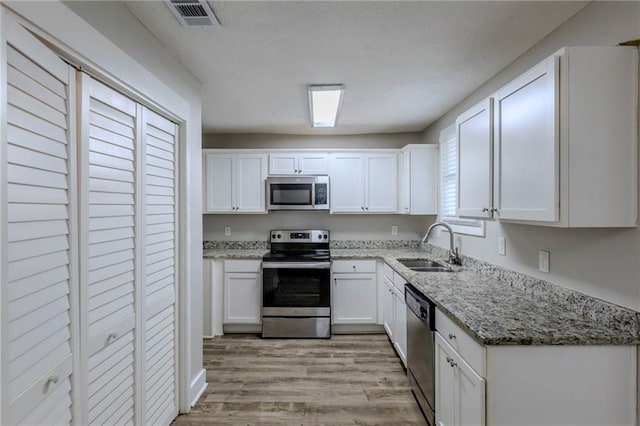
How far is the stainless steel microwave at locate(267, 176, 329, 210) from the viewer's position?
3.65 meters

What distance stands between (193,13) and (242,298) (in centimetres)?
273

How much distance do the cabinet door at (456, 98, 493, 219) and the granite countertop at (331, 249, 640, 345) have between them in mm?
489

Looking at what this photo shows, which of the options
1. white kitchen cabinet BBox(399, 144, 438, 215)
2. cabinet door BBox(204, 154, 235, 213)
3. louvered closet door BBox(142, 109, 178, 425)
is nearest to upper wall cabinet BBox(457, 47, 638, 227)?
louvered closet door BBox(142, 109, 178, 425)

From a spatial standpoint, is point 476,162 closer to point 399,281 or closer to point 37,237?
point 399,281

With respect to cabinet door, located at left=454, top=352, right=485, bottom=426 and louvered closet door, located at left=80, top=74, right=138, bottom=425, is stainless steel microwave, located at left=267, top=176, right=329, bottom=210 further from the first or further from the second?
cabinet door, located at left=454, top=352, right=485, bottom=426

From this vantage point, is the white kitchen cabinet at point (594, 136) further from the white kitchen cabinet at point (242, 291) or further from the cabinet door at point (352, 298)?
the white kitchen cabinet at point (242, 291)

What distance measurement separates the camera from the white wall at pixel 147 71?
3.66ft

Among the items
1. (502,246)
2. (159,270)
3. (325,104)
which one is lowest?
(159,270)

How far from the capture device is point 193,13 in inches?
60.3

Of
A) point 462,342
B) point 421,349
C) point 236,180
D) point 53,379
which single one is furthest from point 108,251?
point 236,180

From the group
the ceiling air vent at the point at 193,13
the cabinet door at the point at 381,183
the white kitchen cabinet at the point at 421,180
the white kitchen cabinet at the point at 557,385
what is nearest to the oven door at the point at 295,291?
the cabinet door at the point at 381,183

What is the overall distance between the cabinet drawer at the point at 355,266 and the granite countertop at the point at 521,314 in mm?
1195

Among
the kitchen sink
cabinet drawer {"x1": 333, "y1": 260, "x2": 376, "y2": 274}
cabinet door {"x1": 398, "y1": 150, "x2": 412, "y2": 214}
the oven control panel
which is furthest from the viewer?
the oven control panel

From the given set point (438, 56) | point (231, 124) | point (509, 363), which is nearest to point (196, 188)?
point (231, 124)
